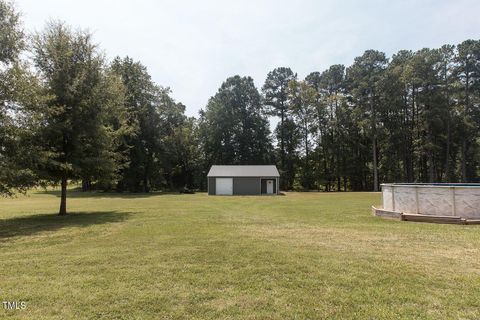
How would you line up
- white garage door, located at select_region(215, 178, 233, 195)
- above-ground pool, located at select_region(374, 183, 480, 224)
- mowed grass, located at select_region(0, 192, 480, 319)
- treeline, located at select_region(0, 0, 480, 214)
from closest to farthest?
mowed grass, located at select_region(0, 192, 480, 319)
above-ground pool, located at select_region(374, 183, 480, 224)
white garage door, located at select_region(215, 178, 233, 195)
treeline, located at select_region(0, 0, 480, 214)

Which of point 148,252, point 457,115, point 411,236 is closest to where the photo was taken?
point 148,252

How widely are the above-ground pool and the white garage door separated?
25.1 metres

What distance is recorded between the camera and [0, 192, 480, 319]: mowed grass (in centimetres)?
435

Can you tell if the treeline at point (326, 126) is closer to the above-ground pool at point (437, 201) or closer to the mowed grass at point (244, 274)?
the mowed grass at point (244, 274)

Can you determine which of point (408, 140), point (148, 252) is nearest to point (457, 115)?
point (408, 140)

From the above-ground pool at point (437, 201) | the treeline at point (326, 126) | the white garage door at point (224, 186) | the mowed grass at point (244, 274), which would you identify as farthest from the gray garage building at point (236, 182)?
the mowed grass at point (244, 274)

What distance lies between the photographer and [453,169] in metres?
47.8

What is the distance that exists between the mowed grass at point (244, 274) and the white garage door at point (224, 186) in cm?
2819

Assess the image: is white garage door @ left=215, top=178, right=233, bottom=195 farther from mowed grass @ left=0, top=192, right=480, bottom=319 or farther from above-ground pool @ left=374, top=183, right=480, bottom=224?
mowed grass @ left=0, top=192, right=480, bottom=319

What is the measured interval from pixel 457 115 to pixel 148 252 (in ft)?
152

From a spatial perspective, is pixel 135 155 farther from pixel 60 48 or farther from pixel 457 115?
pixel 457 115

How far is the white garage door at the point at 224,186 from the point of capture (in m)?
38.5

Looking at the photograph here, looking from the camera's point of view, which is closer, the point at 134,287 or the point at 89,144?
the point at 134,287

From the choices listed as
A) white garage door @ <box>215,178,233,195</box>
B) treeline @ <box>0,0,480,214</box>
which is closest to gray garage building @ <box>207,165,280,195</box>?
white garage door @ <box>215,178,233,195</box>
